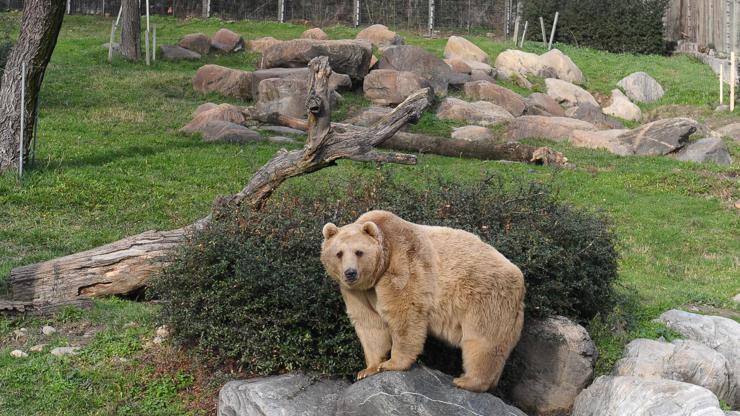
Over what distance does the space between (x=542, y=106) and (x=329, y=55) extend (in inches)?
250

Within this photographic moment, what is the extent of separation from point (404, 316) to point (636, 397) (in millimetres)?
2169

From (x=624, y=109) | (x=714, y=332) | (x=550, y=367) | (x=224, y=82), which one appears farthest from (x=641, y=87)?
(x=550, y=367)

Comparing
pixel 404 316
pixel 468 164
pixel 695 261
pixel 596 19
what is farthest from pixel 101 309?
pixel 596 19

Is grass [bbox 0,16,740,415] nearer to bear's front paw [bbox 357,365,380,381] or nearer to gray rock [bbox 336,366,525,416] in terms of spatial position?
bear's front paw [bbox 357,365,380,381]

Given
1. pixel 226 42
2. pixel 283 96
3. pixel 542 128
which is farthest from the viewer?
pixel 226 42

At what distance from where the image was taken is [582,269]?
9.33m

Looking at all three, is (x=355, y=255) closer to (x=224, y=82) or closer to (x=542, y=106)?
(x=224, y=82)

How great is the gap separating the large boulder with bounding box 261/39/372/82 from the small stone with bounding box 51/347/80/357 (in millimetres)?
17380

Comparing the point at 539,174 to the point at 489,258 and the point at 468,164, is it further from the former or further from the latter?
the point at 489,258

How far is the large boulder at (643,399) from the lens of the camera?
7.19 meters

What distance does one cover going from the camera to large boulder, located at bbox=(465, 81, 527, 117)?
25.6 metres

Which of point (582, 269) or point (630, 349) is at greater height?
point (582, 269)

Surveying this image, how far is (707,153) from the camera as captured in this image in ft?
68.4

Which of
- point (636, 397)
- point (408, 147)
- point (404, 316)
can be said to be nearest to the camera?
point (404, 316)
